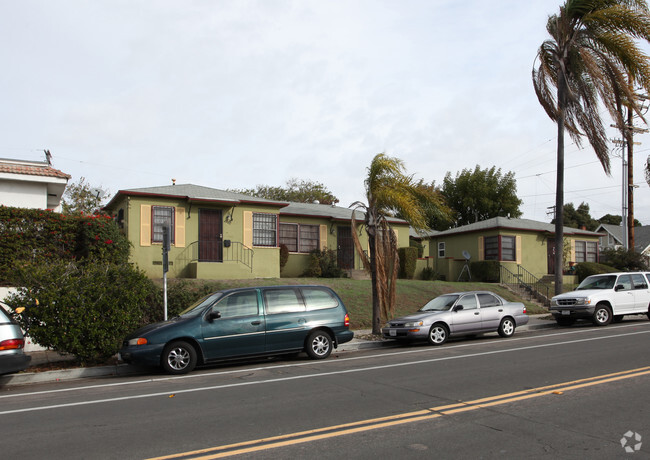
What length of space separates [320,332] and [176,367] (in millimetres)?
3110

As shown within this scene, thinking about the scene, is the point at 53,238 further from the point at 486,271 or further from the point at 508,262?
the point at 508,262

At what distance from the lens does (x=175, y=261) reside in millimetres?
20922

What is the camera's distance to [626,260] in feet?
98.6

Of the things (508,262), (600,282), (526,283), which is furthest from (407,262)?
(600,282)

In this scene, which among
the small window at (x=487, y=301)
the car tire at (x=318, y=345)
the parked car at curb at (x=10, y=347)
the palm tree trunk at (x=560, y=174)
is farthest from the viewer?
the palm tree trunk at (x=560, y=174)

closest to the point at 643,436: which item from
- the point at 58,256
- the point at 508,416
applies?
the point at 508,416

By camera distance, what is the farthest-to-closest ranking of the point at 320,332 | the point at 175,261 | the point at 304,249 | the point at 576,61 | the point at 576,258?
the point at 576,258 < the point at 304,249 < the point at 175,261 < the point at 576,61 < the point at 320,332

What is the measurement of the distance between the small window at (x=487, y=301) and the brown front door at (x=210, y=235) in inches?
435

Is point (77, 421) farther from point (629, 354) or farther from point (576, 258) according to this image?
point (576, 258)

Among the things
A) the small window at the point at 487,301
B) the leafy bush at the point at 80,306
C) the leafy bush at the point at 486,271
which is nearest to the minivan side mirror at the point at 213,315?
the leafy bush at the point at 80,306

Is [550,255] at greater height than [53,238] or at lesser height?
lesser

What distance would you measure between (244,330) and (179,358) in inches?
53.2

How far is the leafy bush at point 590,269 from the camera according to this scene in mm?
28817

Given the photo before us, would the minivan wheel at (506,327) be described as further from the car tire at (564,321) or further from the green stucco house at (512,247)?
the green stucco house at (512,247)
